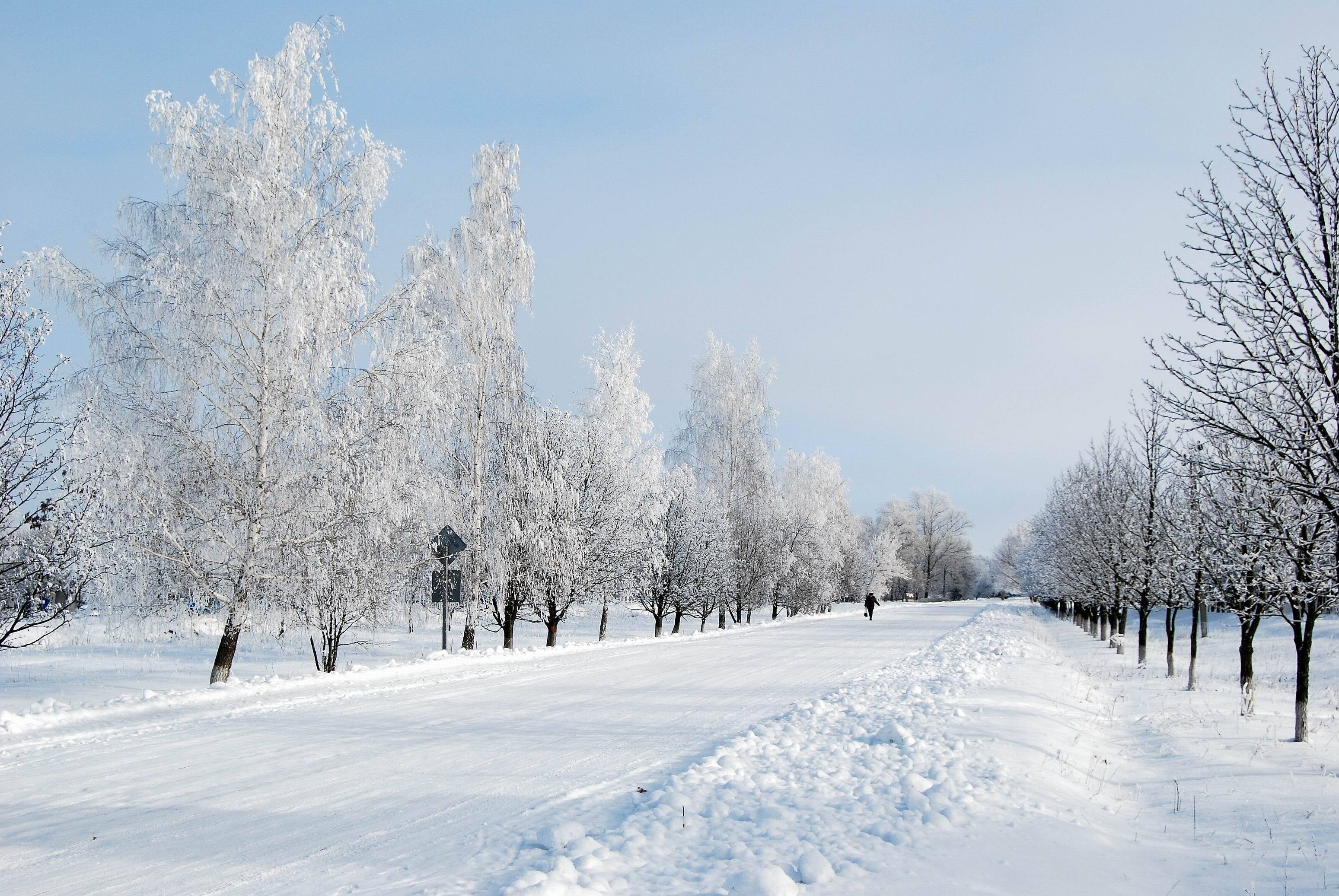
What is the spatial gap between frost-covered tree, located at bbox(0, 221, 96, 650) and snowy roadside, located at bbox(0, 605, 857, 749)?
1.68m

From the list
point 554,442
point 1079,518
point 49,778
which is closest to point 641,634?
point 554,442

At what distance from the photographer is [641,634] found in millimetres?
31641

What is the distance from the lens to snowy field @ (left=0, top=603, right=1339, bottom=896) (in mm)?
4184

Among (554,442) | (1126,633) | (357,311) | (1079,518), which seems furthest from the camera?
(1126,633)

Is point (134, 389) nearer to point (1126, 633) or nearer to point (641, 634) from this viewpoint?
point (641, 634)

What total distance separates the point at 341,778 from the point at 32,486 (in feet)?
26.1

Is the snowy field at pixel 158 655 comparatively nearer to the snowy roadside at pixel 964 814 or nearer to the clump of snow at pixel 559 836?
the clump of snow at pixel 559 836

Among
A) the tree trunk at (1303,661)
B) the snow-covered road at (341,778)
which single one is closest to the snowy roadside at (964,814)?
the tree trunk at (1303,661)

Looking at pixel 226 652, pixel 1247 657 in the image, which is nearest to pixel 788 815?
pixel 226 652

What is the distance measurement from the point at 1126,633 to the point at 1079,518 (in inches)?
665

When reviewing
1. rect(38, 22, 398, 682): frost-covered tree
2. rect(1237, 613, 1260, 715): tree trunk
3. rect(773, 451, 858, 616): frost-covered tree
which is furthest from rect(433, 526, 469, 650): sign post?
rect(773, 451, 858, 616): frost-covered tree

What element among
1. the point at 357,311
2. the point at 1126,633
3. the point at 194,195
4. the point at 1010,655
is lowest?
the point at 1126,633

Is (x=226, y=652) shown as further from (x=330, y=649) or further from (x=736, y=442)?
(x=736, y=442)

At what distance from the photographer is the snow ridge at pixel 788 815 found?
4.03 m
